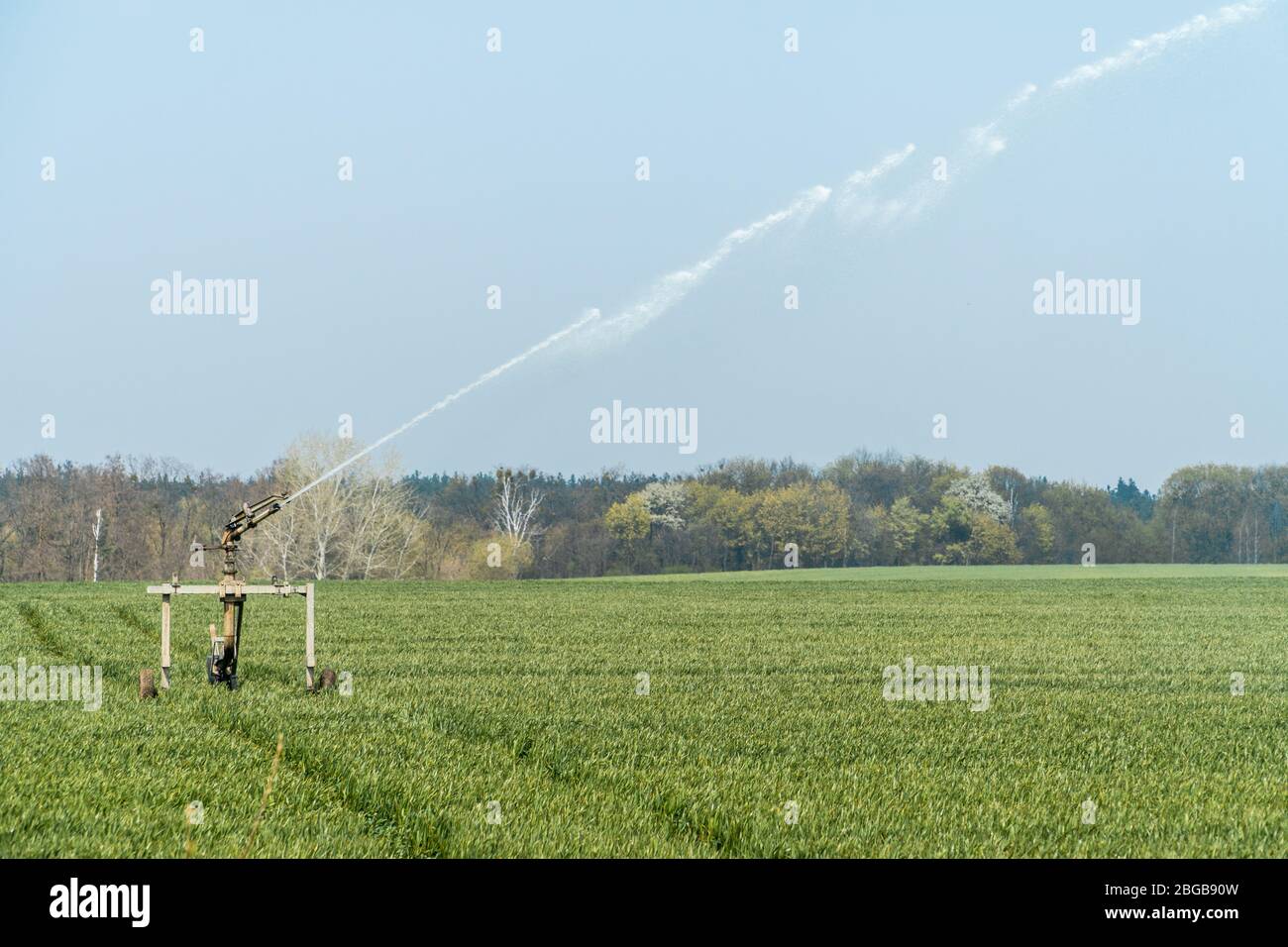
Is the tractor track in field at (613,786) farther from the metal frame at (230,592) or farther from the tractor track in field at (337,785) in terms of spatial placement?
the metal frame at (230,592)

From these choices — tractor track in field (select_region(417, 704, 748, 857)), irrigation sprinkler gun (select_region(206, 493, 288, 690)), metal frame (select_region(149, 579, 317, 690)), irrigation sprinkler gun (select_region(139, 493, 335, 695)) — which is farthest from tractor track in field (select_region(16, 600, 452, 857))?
tractor track in field (select_region(417, 704, 748, 857))

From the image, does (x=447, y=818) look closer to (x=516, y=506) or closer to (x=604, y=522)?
(x=604, y=522)

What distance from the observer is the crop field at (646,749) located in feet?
30.5

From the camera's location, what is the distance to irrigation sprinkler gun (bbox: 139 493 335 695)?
1661cm

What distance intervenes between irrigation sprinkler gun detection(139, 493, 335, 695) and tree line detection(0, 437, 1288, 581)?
201ft

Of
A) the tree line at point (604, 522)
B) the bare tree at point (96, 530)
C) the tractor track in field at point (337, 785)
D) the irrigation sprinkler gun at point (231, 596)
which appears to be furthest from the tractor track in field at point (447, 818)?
the bare tree at point (96, 530)

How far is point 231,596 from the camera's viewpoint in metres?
16.7

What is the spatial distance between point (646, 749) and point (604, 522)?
76823mm

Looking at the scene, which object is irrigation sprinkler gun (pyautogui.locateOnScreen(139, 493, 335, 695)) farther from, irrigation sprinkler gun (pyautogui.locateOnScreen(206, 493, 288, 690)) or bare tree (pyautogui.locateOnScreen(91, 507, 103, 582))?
bare tree (pyautogui.locateOnScreen(91, 507, 103, 582))
